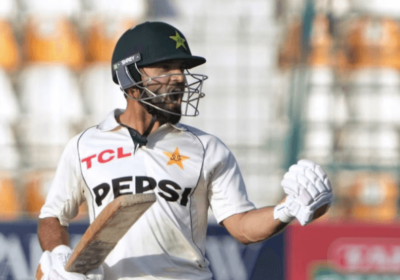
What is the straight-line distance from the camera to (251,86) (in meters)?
6.48

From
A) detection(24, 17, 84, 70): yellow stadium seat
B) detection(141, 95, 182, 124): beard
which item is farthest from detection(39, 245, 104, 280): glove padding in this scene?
detection(24, 17, 84, 70): yellow stadium seat

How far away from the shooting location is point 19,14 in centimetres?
681

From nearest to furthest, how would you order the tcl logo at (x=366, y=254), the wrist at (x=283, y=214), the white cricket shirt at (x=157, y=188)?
the wrist at (x=283, y=214)
the white cricket shirt at (x=157, y=188)
the tcl logo at (x=366, y=254)

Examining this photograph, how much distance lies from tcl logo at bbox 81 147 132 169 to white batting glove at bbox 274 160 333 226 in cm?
69

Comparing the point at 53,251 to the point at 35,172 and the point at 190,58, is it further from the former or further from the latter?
the point at 35,172

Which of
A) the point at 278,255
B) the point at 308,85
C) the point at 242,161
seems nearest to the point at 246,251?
the point at 278,255

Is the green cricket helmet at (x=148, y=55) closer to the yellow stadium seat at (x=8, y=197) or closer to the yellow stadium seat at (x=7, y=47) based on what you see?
the yellow stadium seat at (x=8, y=197)

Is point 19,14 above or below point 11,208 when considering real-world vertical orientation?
above

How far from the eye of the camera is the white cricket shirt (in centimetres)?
252

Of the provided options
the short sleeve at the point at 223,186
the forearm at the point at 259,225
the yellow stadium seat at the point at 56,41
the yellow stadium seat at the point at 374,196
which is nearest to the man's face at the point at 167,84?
the short sleeve at the point at 223,186

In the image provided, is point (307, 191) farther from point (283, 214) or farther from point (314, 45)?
point (314, 45)

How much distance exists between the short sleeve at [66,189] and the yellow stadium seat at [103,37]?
412 cm

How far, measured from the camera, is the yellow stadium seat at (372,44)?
667cm

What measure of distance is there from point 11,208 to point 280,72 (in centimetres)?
274
